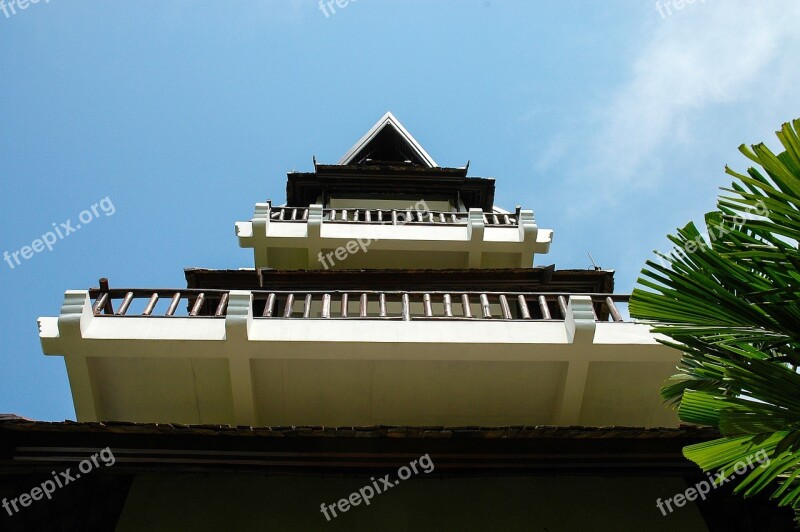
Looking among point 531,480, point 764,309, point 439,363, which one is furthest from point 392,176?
point 764,309

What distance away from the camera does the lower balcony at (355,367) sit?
26.7 feet

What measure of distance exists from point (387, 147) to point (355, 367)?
71.6 feet

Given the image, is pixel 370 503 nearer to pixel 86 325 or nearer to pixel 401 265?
pixel 86 325

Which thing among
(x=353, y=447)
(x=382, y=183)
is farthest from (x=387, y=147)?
(x=353, y=447)

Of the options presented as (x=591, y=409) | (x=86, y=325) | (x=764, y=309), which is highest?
(x=764, y=309)

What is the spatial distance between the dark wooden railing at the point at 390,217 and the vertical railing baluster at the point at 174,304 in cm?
690

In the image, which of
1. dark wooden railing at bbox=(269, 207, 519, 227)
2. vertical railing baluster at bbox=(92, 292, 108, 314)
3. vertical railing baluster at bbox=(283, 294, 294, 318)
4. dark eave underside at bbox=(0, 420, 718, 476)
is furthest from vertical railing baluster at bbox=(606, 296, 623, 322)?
vertical railing baluster at bbox=(92, 292, 108, 314)

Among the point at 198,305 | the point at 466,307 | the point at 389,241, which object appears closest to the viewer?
the point at 198,305

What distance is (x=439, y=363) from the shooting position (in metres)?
8.30

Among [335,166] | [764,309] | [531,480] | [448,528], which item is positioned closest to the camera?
[764,309]

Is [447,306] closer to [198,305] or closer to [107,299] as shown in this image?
[198,305]

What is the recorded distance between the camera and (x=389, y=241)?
15203 mm

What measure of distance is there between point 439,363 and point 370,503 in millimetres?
2307

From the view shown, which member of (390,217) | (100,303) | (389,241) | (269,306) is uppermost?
(100,303)
